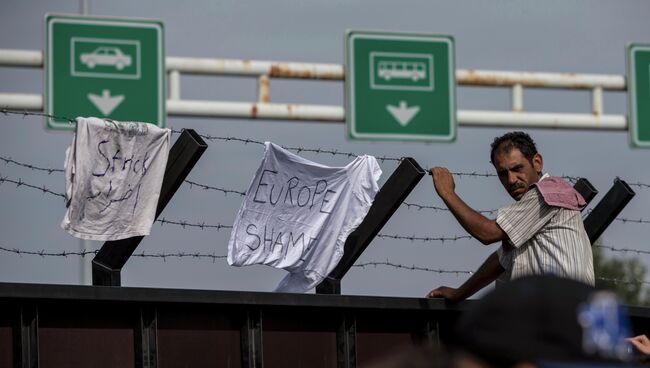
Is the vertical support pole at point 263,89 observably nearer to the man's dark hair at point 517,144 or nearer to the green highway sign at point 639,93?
the green highway sign at point 639,93

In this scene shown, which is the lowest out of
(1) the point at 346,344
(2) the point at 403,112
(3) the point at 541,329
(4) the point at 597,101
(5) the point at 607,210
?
(1) the point at 346,344

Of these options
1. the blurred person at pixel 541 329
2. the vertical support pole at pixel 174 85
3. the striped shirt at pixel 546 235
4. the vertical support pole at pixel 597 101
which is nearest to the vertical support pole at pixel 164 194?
the striped shirt at pixel 546 235

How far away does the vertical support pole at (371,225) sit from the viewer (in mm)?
6898

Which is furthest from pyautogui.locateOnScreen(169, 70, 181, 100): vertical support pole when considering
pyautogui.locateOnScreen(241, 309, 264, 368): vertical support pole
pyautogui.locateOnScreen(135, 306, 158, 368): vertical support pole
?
pyautogui.locateOnScreen(135, 306, 158, 368): vertical support pole

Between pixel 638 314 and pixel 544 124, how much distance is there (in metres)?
6.24

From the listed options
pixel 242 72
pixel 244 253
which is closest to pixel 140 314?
pixel 244 253

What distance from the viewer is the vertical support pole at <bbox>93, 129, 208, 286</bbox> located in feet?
20.6

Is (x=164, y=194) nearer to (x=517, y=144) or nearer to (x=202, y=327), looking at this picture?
(x=202, y=327)

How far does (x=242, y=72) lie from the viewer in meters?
12.6

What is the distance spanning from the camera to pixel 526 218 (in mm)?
5898

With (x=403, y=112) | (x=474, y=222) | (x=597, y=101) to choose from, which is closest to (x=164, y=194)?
(x=474, y=222)

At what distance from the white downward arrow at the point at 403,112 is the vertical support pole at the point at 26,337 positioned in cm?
742

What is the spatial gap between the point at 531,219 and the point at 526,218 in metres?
0.02

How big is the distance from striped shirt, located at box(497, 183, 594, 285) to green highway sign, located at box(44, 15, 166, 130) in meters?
6.26
